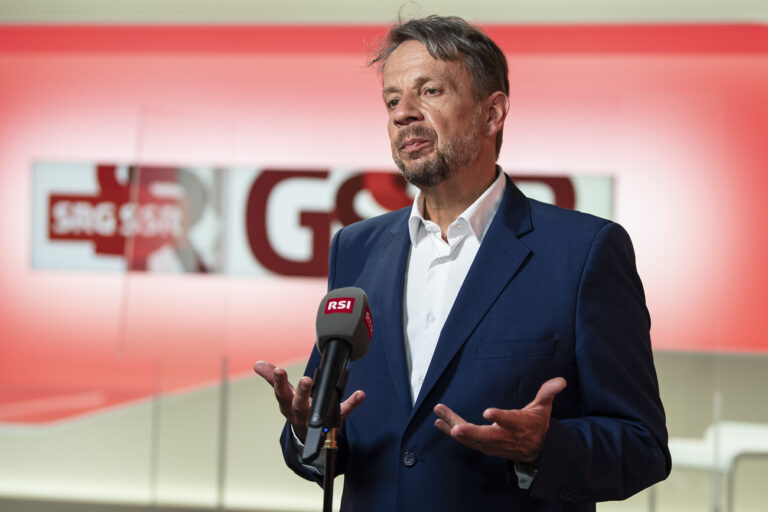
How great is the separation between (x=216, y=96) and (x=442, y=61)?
3307mm

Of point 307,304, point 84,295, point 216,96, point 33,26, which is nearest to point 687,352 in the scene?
point 307,304

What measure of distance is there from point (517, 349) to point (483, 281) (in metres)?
0.13

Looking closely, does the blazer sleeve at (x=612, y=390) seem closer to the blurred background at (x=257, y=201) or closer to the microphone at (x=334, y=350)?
the microphone at (x=334, y=350)

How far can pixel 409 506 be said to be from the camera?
1.47 meters

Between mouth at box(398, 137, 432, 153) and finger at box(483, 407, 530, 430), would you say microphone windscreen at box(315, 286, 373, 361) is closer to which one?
finger at box(483, 407, 530, 430)

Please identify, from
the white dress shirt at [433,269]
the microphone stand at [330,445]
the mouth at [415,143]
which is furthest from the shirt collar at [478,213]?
the microphone stand at [330,445]

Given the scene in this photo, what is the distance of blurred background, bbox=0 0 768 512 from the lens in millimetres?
4227

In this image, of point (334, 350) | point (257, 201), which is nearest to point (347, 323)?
point (334, 350)

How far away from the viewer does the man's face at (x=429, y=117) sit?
1.64 metres

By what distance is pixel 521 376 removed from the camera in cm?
146

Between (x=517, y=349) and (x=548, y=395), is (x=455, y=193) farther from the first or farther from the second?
(x=548, y=395)

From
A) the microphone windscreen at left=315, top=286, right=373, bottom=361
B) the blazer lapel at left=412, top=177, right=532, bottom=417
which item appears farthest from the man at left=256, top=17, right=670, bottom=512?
the microphone windscreen at left=315, top=286, right=373, bottom=361

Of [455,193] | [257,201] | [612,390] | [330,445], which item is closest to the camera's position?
[330,445]

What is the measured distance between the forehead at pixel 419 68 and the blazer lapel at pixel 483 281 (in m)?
0.27
